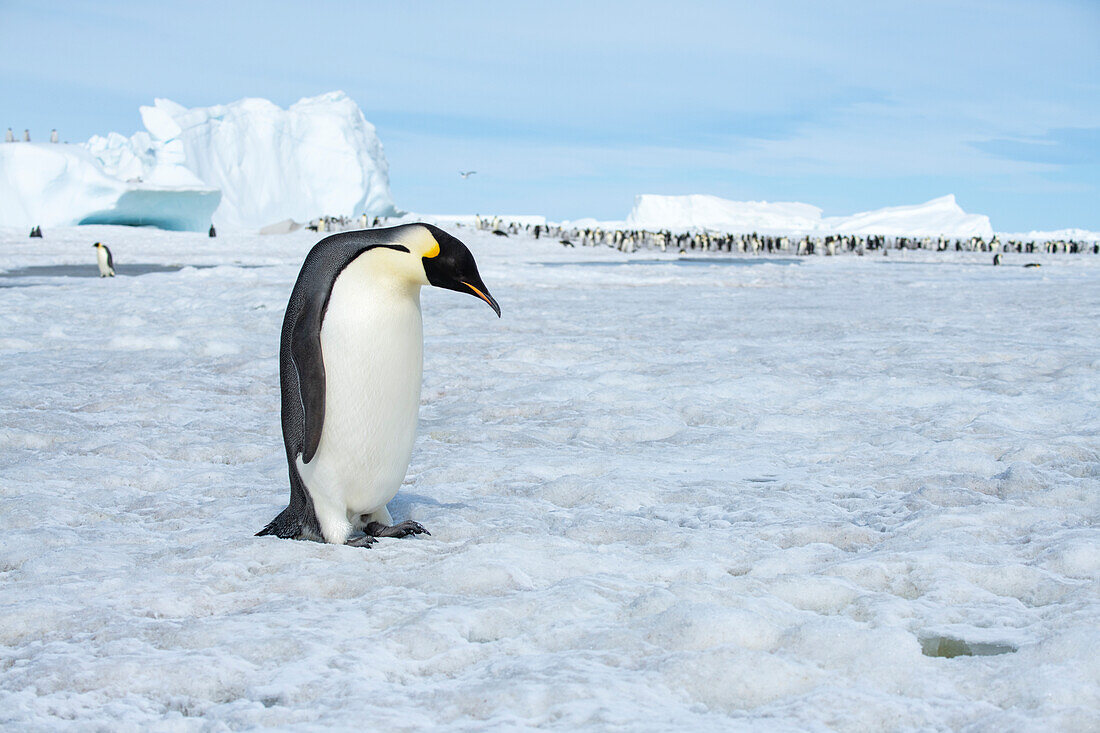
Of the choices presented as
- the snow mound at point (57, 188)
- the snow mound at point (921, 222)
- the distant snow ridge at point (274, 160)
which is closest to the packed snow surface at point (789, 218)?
the snow mound at point (921, 222)

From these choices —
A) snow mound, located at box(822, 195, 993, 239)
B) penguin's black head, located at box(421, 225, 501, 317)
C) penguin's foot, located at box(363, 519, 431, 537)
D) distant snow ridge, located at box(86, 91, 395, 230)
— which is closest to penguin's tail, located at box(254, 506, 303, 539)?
penguin's foot, located at box(363, 519, 431, 537)

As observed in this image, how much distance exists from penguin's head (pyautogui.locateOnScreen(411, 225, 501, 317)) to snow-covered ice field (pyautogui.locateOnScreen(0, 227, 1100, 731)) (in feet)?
2.46

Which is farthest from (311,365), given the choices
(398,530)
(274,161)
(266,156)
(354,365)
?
(274,161)

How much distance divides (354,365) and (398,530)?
1.78ft

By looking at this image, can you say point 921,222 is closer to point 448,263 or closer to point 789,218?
point 789,218

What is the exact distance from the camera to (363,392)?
8.98 ft

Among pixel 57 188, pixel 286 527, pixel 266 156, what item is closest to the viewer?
pixel 286 527

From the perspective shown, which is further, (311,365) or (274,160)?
(274,160)

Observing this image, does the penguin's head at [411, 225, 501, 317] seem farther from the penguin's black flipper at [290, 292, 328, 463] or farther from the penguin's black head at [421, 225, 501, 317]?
the penguin's black flipper at [290, 292, 328, 463]

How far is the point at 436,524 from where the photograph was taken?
10.00 feet

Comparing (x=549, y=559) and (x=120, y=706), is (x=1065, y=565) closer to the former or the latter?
(x=549, y=559)

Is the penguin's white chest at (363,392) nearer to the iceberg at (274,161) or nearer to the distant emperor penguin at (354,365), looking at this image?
the distant emperor penguin at (354,365)

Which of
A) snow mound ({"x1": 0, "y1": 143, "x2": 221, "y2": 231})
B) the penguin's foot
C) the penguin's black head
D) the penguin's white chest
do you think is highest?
snow mound ({"x1": 0, "y1": 143, "x2": 221, "y2": 231})

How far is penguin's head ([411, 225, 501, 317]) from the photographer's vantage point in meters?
2.65
